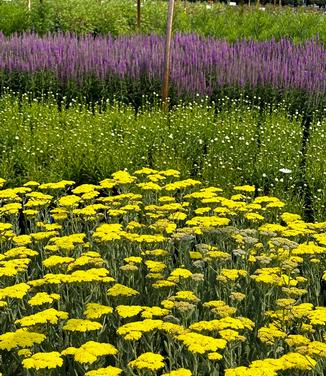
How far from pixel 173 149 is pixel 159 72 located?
91.3 inches

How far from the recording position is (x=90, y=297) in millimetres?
4188

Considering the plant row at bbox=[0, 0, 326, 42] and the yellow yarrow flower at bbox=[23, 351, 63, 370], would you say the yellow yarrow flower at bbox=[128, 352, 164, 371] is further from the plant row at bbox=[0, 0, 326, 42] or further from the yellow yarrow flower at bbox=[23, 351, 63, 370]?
the plant row at bbox=[0, 0, 326, 42]

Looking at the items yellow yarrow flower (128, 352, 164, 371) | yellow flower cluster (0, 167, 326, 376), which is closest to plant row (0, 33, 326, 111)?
yellow flower cluster (0, 167, 326, 376)

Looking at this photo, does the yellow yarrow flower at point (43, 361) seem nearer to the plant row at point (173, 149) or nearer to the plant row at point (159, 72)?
the plant row at point (173, 149)

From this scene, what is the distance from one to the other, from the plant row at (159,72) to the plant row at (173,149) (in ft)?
2.25

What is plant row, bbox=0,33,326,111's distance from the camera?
9039 millimetres

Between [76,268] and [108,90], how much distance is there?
534 centimetres

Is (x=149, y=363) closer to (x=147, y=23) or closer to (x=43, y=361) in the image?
(x=43, y=361)

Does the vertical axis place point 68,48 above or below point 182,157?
above

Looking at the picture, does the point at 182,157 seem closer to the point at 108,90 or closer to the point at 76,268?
the point at 108,90

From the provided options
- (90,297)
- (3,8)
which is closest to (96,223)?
(90,297)

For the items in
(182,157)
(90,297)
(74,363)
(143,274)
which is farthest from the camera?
(182,157)

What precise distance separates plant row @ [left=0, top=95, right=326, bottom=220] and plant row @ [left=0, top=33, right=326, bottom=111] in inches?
27.0

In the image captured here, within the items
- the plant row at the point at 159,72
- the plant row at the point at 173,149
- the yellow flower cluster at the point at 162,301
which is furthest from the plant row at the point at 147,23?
the yellow flower cluster at the point at 162,301
